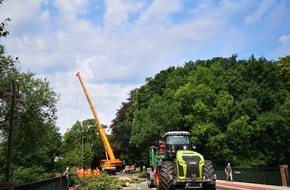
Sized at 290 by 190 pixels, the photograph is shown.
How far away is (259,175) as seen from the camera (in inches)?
1052

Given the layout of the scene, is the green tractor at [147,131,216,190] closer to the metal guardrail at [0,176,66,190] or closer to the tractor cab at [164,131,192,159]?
the tractor cab at [164,131,192,159]

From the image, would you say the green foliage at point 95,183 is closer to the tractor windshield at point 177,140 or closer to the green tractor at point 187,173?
the tractor windshield at point 177,140

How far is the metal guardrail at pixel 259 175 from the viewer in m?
23.8

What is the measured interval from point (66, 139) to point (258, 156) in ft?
280

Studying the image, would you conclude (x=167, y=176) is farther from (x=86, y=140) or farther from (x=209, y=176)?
(x=86, y=140)

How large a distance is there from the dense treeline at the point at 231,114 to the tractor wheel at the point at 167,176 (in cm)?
2460

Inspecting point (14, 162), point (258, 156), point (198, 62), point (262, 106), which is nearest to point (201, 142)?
point (258, 156)

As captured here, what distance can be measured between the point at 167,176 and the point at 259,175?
12183 mm

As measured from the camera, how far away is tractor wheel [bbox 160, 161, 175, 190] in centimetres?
1725

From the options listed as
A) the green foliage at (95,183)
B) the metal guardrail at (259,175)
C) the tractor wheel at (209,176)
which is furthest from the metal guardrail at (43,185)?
the metal guardrail at (259,175)

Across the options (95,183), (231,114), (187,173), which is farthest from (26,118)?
(231,114)

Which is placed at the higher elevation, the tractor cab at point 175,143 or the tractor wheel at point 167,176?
the tractor cab at point 175,143

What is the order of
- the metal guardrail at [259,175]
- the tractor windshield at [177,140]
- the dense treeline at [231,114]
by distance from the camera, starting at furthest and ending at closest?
the dense treeline at [231,114], the metal guardrail at [259,175], the tractor windshield at [177,140]

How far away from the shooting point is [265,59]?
48938 millimetres
